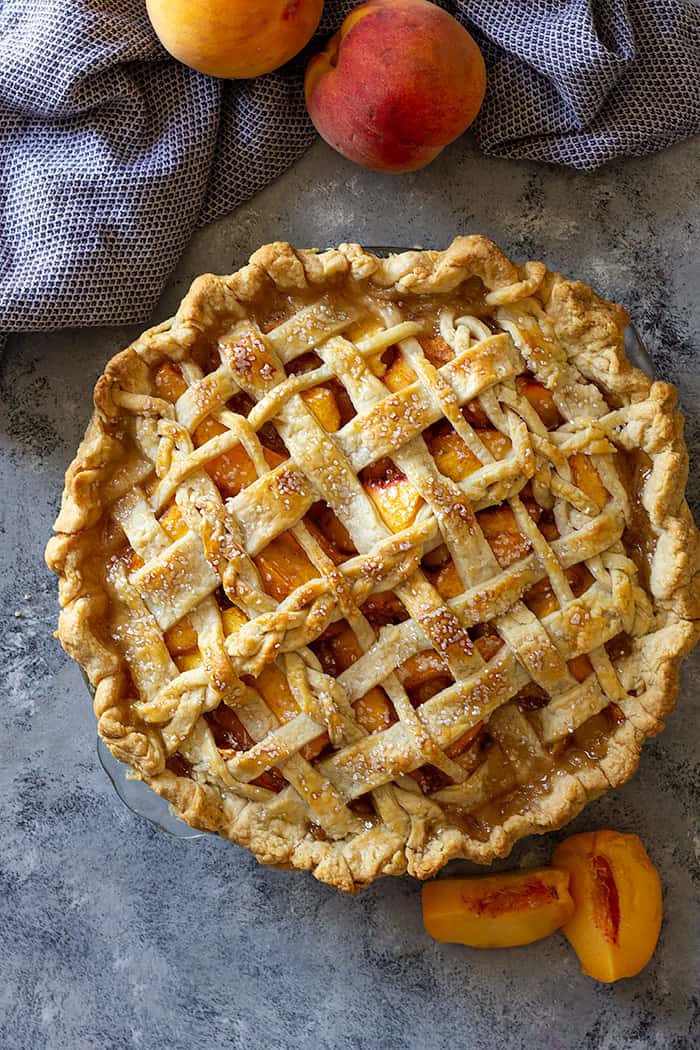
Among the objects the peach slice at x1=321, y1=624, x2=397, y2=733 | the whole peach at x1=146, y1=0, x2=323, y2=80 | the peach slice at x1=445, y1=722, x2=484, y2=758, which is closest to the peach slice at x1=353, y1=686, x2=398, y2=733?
the peach slice at x1=321, y1=624, x2=397, y2=733

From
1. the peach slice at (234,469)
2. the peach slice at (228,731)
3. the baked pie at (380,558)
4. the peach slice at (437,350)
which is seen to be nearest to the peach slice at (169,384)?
the baked pie at (380,558)

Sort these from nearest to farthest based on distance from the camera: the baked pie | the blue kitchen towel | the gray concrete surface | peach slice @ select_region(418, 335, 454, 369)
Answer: the baked pie, peach slice @ select_region(418, 335, 454, 369), the blue kitchen towel, the gray concrete surface

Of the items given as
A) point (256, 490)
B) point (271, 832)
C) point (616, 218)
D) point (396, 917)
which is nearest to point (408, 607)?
point (256, 490)

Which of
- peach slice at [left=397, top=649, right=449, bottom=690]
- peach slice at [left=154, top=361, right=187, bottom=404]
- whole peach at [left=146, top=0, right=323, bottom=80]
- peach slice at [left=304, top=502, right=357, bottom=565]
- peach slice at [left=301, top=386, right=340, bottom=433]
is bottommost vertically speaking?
peach slice at [left=397, top=649, right=449, bottom=690]

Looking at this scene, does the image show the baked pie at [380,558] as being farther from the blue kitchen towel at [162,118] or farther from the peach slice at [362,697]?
the blue kitchen towel at [162,118]

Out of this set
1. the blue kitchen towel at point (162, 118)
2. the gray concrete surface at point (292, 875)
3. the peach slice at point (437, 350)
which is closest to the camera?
the peach slice at point (437, 350)

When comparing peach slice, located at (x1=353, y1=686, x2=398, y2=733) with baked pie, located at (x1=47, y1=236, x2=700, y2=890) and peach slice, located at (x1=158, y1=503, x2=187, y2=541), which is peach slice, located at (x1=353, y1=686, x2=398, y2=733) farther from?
peach slice, located at (x1=158, y1=503, x2=187, y2=541)
